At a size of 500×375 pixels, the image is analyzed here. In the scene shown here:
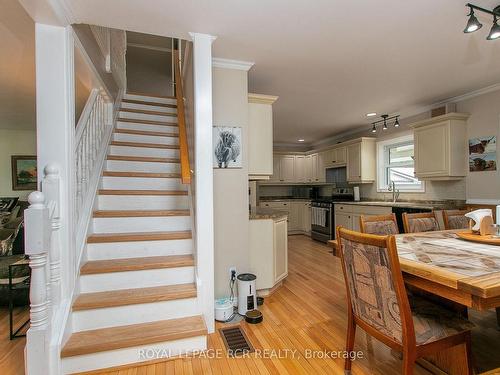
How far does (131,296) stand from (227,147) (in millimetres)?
1506

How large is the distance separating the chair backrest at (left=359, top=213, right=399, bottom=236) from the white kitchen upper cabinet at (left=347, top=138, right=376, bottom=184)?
10.4ft

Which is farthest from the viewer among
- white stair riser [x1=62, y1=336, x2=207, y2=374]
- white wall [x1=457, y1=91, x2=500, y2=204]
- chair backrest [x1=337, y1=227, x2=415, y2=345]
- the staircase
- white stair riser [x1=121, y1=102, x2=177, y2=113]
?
white stair riser [x1=121, y1=102, x2=177, y2=113]

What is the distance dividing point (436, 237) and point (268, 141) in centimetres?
177

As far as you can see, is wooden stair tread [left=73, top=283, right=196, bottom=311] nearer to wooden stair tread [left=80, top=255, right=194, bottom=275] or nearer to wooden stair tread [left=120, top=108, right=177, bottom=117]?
wooden stair tread [left=80, top=255, right=194, bottom=275]

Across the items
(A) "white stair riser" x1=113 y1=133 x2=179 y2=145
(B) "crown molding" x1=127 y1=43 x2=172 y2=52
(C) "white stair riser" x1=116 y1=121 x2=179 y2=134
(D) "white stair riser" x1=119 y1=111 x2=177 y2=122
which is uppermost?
(B) "crown molding" x1=127 y1=43 x2=172 y2=52

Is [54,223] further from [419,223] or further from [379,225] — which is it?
[419,223]

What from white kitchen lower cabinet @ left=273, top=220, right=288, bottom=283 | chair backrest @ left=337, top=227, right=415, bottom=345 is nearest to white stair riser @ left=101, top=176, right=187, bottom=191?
white kitchen lower cabinet @ left=273, top=220, right=288, bottom=283

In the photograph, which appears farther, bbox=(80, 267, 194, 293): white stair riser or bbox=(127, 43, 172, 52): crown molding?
bbox=(127, 43, 172, 52): crown molding

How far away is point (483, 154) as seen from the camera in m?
3.44

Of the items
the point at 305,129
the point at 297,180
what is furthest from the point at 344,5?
the point at 297,180

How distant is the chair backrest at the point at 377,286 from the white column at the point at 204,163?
1.04 m

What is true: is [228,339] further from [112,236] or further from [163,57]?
[163,57]

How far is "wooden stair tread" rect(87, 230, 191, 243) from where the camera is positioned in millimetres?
2244

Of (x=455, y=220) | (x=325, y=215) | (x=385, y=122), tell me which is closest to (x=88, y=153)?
(x=455, y=220)
